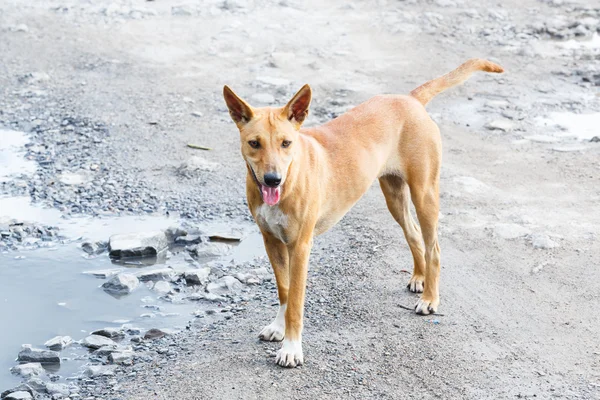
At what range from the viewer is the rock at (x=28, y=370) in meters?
5.75

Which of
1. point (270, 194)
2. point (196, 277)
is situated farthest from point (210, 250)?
point (270, 194)

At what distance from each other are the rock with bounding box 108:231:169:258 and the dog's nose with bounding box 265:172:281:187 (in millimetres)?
2527

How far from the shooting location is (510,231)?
312 inches

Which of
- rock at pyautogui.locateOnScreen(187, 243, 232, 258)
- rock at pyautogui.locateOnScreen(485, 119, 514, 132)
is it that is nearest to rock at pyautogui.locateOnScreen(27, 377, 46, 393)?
rock at pyautogui.locateOnScreen(187, 243, 232, 258)

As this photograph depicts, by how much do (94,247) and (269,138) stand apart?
2.87 meters

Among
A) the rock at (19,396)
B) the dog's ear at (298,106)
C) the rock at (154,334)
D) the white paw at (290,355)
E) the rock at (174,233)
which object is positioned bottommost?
the rock at (174,233)

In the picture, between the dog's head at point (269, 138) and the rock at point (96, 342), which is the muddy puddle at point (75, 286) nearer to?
the rock at point (96, 342)

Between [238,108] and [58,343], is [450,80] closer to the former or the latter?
[238,108]

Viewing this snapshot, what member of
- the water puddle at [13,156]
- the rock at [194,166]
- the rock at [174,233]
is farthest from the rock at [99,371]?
the water puddle at [13,156]

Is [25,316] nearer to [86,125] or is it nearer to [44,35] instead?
[86,125]

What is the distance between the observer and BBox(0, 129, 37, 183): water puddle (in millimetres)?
9430

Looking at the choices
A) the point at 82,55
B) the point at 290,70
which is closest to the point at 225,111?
the point at 290,70

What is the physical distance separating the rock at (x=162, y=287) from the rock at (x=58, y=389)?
4.97ft

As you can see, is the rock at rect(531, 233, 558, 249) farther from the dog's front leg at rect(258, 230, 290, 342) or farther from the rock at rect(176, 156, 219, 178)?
the rock at rect(176, 156, 219, 178)
